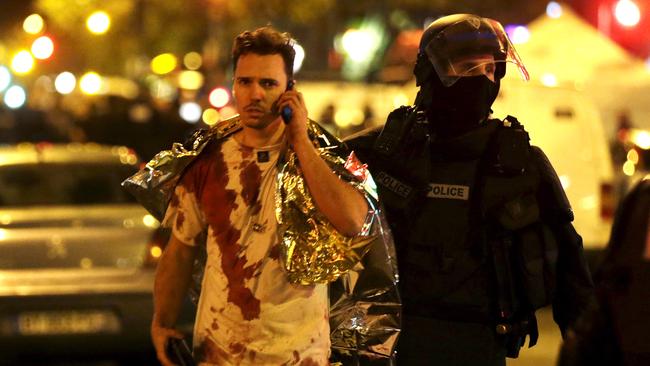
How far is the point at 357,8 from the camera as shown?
46.1 metres

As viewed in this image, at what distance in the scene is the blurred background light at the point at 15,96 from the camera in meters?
36.0

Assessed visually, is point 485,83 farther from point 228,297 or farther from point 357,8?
point 357,8

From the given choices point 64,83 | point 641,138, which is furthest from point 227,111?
point 64,83

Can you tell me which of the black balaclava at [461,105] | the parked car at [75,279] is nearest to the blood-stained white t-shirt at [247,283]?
the black balaclava at [461,105]

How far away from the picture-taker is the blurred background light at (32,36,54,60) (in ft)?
109

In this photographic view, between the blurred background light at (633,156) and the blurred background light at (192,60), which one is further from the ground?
the blurred background light at (192,60)

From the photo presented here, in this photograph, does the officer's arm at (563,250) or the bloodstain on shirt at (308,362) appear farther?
the officer's arm at (563,250)

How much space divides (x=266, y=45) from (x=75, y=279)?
186 inches

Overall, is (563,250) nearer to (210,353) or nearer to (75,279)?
(210,353)

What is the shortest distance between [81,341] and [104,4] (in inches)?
1530

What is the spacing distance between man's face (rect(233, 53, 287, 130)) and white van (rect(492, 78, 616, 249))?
28.4ft

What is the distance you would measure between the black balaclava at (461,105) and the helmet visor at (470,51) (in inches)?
1.2

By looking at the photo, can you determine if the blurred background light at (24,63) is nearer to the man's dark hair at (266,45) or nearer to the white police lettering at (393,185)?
the white police lettering at (393,185)

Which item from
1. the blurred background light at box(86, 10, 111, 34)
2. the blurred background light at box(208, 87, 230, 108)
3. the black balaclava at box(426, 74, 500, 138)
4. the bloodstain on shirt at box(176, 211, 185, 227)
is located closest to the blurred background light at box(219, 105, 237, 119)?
the blurred background light at box(208, 87, 230, 108)
